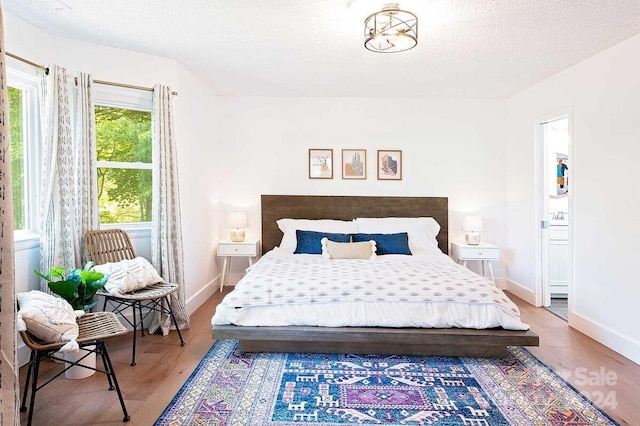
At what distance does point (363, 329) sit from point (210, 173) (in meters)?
2.82

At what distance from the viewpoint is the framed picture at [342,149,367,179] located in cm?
507

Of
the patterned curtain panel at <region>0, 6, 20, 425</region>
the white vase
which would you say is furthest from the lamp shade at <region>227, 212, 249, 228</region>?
the patterned curtain panel at <region>0, 6, 20, 425</region>

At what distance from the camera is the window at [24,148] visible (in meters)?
2.95

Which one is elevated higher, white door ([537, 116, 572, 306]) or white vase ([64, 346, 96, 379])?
white door ([537, 116, 572, 306])

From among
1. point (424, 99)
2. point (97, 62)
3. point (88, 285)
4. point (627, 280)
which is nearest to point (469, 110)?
point (424, 99)

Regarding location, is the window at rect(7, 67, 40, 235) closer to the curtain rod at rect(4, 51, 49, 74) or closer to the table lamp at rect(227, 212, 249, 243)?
→ the curtain rod at rect(4, 51, 49, 74)

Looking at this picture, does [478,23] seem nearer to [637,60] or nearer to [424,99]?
[637,60]

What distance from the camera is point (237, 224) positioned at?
4719mm

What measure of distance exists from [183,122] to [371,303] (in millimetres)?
2563

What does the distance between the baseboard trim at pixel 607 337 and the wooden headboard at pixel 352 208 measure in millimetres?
1698

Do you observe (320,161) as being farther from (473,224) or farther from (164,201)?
(164,201)

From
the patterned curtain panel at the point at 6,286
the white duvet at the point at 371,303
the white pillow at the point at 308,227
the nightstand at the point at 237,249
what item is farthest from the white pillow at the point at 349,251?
the patterned curtain panel at the point at 6,286

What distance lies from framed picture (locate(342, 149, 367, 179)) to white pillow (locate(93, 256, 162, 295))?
9.05 ft

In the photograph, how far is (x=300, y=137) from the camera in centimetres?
508
